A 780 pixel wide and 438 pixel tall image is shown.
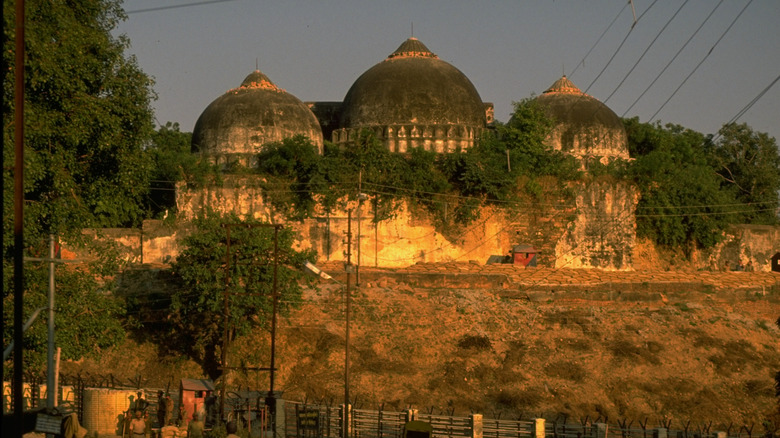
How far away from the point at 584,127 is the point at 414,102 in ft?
18.8

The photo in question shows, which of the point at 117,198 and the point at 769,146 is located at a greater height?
the point at 769,146

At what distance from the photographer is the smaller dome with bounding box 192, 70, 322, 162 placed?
31172 millimetres

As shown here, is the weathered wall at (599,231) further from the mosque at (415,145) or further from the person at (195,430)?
the person at (195,430)

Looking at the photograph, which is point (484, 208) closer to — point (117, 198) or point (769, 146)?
point (117, 198)

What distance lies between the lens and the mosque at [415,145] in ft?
96.5

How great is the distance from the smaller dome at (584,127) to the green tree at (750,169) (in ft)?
29.1

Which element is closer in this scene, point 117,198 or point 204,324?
point 117,198

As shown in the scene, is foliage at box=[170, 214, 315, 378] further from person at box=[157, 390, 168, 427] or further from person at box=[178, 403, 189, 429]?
person at box=[157, 390, 168, 427]

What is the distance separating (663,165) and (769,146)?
13.1m

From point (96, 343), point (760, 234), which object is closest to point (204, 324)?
point (96, 343)

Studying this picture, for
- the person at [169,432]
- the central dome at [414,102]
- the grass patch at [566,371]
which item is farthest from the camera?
the central dome at [414,102]

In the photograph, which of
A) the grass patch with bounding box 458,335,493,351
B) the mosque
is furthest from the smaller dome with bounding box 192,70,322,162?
the grass patch with bounding box 458,335,493,351

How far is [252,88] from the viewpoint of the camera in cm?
3306

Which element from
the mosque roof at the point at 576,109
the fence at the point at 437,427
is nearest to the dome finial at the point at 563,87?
the mosque roof at the point at 576,109
